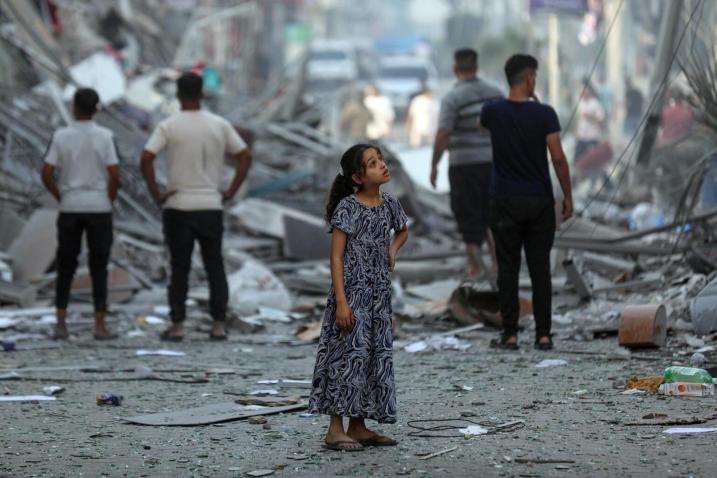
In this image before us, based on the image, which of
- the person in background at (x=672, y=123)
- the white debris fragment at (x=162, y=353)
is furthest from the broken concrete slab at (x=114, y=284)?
the person in background at (x=672, y=123)

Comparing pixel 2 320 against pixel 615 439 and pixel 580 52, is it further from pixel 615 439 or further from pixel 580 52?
pixel 580 52

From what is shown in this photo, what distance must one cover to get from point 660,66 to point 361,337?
10122mm

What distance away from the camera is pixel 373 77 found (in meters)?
52.6

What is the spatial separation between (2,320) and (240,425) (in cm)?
468

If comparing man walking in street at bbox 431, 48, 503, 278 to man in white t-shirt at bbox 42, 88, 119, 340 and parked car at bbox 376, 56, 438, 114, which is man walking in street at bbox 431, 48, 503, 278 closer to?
man in white t-shirt at bbox 42, 88, 119, 340

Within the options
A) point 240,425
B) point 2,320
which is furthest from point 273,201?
point 240,425

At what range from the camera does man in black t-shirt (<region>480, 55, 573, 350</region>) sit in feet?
29.0

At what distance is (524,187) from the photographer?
8.84 metres

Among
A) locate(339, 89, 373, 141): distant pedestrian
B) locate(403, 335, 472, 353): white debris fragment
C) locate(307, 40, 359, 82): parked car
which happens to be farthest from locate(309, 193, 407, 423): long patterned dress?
locate(307, 40, 359, 82): parked car

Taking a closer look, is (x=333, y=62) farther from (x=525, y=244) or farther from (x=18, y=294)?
(x=525, y=244)

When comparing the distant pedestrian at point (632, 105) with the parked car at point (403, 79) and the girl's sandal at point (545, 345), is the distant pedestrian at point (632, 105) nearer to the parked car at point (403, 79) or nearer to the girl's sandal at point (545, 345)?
the parked car at point (403, 79)

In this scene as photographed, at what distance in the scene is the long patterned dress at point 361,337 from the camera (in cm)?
600

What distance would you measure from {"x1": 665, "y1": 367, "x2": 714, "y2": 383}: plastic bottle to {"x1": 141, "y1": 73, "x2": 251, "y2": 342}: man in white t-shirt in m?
3.93

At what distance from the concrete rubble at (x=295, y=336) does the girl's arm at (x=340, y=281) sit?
54cm
